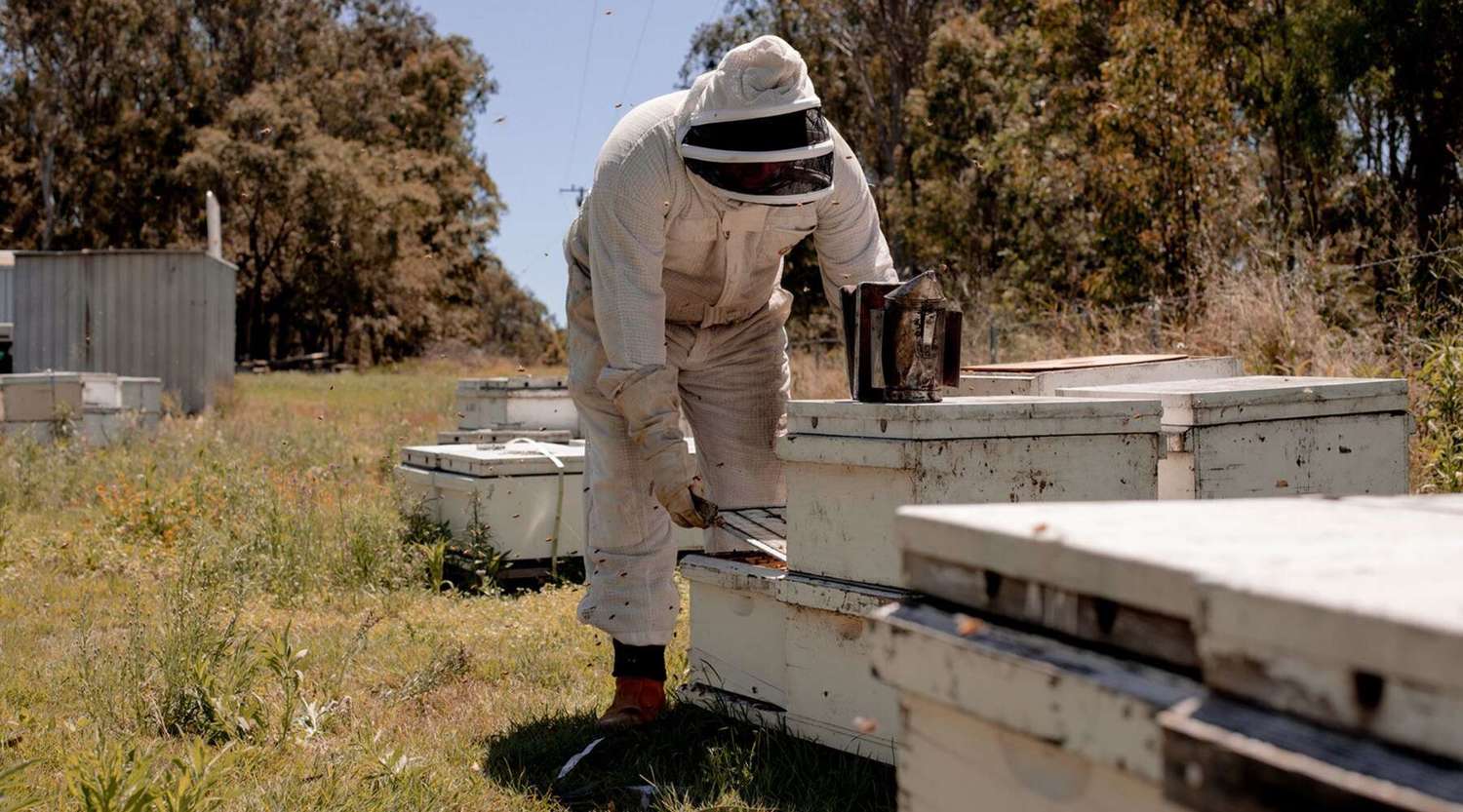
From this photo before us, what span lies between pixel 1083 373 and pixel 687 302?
49.4 inches

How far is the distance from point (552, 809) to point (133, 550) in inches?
164

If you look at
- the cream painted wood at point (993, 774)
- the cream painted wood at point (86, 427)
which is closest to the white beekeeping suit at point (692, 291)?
the cream painted wood at point (993, 774)

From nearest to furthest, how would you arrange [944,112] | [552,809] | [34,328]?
[552,809] < [34,328] < [944,112]

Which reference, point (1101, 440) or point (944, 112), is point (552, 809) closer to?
point (1101, 440)

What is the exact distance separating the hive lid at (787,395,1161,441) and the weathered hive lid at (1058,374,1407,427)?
0.91ft

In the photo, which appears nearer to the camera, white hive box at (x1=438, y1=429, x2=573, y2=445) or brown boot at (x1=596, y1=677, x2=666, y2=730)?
brown boot at (x1=596, y1=677, x2=666, y2=730)

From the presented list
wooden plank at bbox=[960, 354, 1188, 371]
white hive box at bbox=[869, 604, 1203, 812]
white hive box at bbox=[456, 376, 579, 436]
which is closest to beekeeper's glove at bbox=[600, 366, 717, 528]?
wooden plank at bbox=[960, 354, 1188, 371]

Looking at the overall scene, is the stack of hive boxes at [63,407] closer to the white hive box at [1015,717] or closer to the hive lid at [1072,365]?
the hive lid at [1072,365]

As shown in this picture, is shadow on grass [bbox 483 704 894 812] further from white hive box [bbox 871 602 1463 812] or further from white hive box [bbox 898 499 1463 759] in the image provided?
white hive box [bbox 898 499 1463 759]

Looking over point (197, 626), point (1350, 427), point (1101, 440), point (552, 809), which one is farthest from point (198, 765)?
point (1350, 427)

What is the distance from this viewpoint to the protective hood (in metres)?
3.51

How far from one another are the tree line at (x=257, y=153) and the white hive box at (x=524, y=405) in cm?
2232

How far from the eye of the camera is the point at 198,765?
3.01 metres

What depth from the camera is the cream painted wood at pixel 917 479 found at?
9.62 ft
